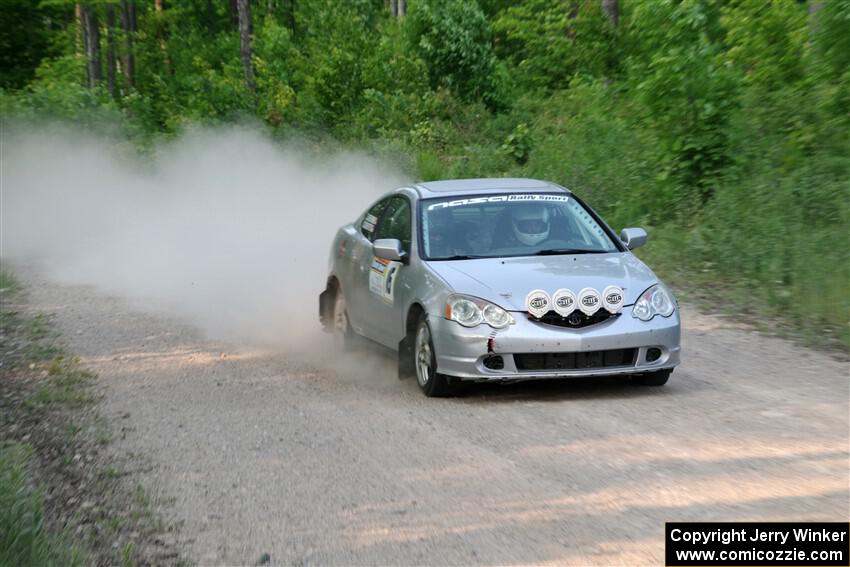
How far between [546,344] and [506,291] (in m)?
0.50

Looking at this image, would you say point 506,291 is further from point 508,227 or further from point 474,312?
point 508,227

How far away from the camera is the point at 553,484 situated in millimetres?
6078

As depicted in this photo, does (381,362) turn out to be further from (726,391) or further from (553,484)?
(553,484)

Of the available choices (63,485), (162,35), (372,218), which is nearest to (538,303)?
(372,218)

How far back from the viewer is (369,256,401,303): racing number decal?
9.36 m

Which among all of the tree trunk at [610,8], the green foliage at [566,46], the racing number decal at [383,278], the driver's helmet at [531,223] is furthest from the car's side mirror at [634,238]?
the tree trunk at [610,8]

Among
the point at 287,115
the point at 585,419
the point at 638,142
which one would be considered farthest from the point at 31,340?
the point at 287,115

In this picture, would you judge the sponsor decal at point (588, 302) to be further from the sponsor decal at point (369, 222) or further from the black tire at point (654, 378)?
the sponsor decal at point (369, 222)

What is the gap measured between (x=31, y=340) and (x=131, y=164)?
21.5m

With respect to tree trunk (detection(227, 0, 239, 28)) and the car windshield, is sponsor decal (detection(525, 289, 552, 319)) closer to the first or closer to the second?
the car windshield

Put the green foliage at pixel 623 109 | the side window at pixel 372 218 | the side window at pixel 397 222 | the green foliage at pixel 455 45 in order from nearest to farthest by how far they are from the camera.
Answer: the side window at pixel 397 222
the side window at pixel 372 218
the green foliage at pixel 623 109
the green foliage at pixel 455 45

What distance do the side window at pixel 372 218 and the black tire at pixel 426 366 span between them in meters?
1.96

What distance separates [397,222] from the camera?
32.7ft

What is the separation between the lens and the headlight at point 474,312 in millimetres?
8109
